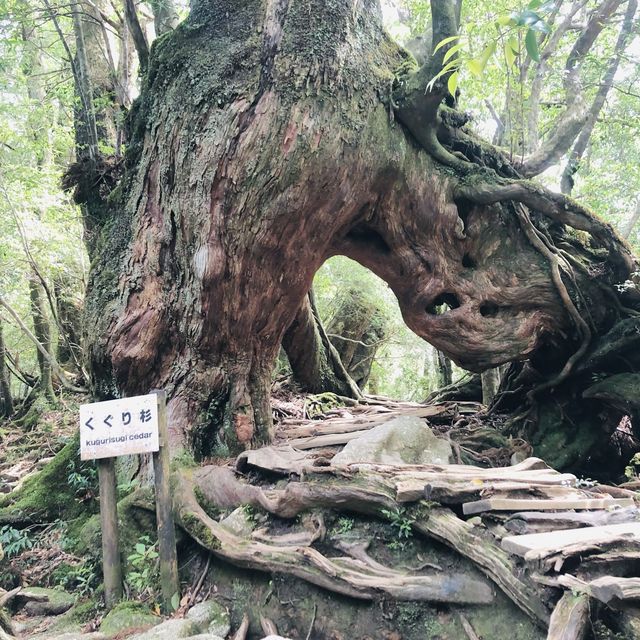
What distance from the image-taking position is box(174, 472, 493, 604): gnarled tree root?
2703 millimetres

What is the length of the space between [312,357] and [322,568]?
5.48 metres

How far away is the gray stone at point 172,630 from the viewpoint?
9.38ft

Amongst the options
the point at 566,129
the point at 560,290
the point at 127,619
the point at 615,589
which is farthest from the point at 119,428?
the point at 566,129

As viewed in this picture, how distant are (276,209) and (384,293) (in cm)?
1083

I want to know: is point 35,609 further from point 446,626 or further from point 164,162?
point 164,162

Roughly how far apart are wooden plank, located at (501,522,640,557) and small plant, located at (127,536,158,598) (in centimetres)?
246

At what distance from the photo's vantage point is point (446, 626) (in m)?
2.64

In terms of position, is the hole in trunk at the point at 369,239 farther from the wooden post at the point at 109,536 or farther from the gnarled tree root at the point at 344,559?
the wooden post at the point at 109,536

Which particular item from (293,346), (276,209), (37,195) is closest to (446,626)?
(276,209)

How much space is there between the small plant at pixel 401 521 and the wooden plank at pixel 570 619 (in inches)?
41.0

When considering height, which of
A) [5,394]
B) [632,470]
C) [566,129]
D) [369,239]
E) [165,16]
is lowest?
[5,394]

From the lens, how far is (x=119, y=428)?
135 inches

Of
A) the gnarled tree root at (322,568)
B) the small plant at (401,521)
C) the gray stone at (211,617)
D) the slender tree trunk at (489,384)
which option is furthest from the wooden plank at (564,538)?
the slender tree trunk at (489,384)

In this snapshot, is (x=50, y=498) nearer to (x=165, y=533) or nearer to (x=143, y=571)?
(x=143, y=571)
